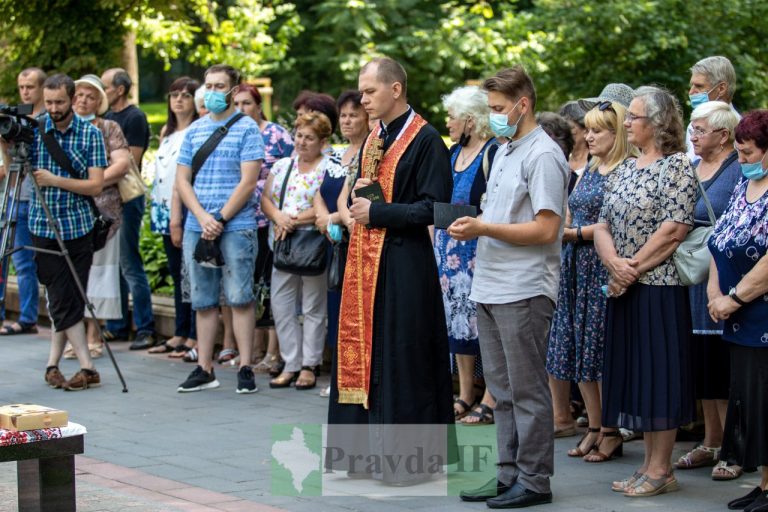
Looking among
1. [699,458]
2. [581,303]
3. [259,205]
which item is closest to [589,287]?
[581,303]

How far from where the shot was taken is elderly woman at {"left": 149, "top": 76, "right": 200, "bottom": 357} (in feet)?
33.4

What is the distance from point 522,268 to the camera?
19.2 ft

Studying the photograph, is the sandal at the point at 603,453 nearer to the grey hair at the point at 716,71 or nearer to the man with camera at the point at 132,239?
the grey hair at the point at 716,71

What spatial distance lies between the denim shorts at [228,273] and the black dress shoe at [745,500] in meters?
4.06

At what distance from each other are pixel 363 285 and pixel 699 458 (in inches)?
80.6

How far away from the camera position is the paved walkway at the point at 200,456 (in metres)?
5.99

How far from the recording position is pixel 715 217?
6.44 meters

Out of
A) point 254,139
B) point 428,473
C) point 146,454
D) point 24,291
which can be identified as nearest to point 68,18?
point 24,291

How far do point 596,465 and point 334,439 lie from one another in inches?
57.6

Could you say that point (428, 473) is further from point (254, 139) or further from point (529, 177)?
point (254, 139)

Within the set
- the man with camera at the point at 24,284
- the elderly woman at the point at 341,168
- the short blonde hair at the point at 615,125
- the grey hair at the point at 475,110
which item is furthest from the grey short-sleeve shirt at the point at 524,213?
the man with camera at the point at 24,284

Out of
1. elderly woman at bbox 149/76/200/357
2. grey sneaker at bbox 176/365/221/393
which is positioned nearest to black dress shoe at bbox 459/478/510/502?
grey sneaker at bbox 176/365/221/393

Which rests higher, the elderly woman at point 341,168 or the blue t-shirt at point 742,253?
the elderly woman at point 341,168

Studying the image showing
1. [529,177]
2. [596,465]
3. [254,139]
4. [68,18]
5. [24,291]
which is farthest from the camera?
[68,18]
